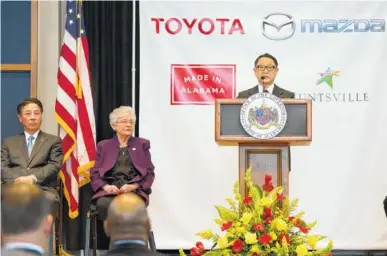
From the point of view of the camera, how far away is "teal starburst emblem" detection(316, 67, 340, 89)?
5.82 metres

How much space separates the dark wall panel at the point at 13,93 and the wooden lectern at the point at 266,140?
1978 mm

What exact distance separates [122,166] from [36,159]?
64 cm

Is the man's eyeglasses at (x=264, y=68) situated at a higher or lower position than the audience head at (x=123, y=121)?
higher

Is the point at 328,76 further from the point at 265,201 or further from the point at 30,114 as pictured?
the point at 265,201

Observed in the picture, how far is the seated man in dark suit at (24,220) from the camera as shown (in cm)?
164

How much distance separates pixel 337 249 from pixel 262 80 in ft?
5.40

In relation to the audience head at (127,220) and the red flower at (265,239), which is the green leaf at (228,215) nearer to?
the red flower at (265,239)

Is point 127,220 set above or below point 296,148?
below

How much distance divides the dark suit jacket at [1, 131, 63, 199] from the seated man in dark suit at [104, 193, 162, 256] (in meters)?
2.92

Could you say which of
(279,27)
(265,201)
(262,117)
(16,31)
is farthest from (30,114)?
(265,201)

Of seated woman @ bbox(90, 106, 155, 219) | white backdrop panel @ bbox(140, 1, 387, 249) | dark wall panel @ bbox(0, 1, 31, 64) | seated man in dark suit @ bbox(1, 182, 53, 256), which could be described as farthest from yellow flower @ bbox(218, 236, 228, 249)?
dark wall panel @ bbox(0, 1, 31, 64)

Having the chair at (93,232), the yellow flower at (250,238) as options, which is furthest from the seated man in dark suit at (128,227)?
the chair at (93,232)

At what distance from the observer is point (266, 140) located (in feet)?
15.1

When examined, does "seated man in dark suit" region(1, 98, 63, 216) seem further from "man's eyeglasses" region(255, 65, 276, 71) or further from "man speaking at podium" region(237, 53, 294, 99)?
"man's eyeglasses" region(255, 65, 276, 71)
